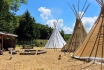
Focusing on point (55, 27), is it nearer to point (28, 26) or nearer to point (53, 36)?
point (53, 36)

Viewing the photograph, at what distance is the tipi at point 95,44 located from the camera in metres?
9.55

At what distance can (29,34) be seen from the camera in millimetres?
38719

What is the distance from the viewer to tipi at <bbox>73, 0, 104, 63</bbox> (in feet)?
31.3

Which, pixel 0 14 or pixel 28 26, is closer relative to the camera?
pixel 0 14

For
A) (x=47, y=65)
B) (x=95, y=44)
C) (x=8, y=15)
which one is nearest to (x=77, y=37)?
(x=95, y=44)

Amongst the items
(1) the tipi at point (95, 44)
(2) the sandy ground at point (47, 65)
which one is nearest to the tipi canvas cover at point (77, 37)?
(1) the tipi at point (95, 44)

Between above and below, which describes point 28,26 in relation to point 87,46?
above

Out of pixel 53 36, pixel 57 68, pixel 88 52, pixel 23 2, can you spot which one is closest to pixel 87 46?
pixel 88 52

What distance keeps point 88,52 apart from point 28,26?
98.4 feet

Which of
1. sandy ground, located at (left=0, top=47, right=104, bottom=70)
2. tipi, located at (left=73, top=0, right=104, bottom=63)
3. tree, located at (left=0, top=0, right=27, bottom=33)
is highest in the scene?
tree, located at (left=0, top=0, right=27, bottom=33)

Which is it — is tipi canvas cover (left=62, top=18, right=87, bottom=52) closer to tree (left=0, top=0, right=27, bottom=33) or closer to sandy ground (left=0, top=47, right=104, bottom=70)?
sandy ground (left=0, top=47, right=104, bottom=70)

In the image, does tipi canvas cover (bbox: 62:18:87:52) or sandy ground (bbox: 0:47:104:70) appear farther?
tipi canvas cover (bbox: 62:18:87:52)

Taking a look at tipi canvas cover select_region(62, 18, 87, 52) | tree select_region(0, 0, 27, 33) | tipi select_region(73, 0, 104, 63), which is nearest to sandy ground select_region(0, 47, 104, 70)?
tipi select_region(73, 0, 104, 63)

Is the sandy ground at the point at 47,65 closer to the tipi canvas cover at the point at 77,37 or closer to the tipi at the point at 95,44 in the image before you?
the tipi at the point at 95,44
